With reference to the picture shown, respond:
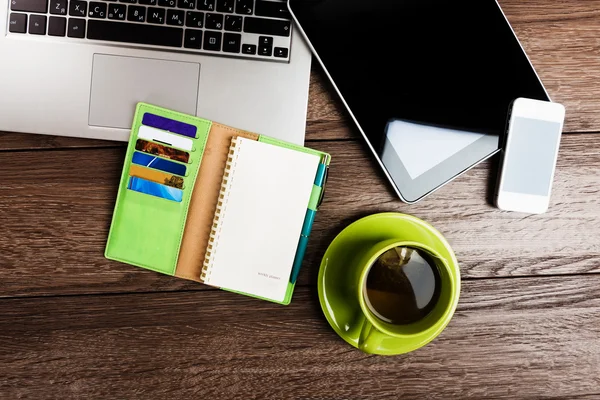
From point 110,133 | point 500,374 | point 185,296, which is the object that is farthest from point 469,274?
point 110,133

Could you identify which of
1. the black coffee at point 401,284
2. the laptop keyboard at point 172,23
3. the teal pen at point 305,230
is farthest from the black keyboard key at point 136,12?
the black coffee at point 401,284

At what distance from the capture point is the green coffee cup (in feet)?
1.70

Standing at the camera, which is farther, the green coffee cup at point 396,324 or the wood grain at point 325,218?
the wood grain at point 325,218

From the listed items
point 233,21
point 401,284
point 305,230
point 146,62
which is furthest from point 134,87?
point 401,284

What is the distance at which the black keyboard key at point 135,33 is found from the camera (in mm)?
579

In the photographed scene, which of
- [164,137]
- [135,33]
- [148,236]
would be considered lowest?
[148,236]

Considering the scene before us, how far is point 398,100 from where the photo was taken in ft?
1.94

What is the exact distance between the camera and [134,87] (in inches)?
23.4

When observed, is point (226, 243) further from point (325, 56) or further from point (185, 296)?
point (325, 56)

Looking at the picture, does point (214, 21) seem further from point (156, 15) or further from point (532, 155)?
point (532, 155)

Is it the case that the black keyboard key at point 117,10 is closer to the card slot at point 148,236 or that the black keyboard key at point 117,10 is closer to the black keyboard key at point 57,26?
the black keyboard key at point 57,26

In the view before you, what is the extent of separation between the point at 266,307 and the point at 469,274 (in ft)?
0.80

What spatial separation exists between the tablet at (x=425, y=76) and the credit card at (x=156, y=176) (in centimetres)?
21

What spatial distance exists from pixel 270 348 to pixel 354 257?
0.15 m
